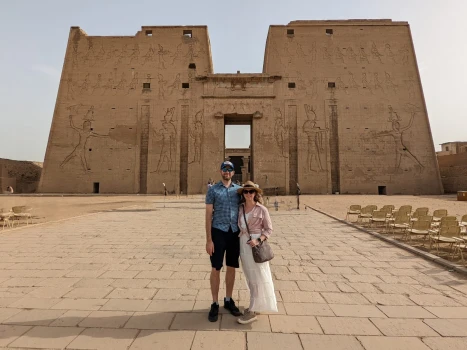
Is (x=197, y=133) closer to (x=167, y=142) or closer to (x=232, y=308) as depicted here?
(x=167, y=142)

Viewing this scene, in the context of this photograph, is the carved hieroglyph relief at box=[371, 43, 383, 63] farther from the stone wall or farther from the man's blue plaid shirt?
the man's blue plaid shirt

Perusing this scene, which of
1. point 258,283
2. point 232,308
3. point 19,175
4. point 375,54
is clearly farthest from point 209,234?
point 19,175

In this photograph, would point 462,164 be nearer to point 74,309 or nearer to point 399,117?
point 399,117

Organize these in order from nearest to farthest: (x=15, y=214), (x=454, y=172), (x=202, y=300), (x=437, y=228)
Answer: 1. (x=202, y=300)
2. (x=437, y=228)
3. (x=15, y=214)
4. (x=454, y=172)

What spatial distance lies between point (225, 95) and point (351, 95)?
12.0 metres

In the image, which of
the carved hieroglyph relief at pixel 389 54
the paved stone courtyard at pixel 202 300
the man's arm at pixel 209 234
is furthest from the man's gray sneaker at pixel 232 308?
the carved hieroglyph relief at pixel 389 54

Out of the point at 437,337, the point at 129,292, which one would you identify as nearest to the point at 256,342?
the point at 437,337

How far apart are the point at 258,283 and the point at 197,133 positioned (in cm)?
2423

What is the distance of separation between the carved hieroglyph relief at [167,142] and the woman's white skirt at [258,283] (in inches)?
937

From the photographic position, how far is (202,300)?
3182 mm

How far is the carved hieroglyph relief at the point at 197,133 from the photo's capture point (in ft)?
85.0

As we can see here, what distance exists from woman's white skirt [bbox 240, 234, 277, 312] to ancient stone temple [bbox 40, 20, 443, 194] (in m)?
22.5

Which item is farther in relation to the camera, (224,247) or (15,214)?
(15,214)

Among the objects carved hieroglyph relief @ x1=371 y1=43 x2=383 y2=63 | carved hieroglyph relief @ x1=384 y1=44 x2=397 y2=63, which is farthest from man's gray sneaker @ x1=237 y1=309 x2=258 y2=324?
carved hieroglyph relief @ x1=384 y1=44 x2=397 y2=63
